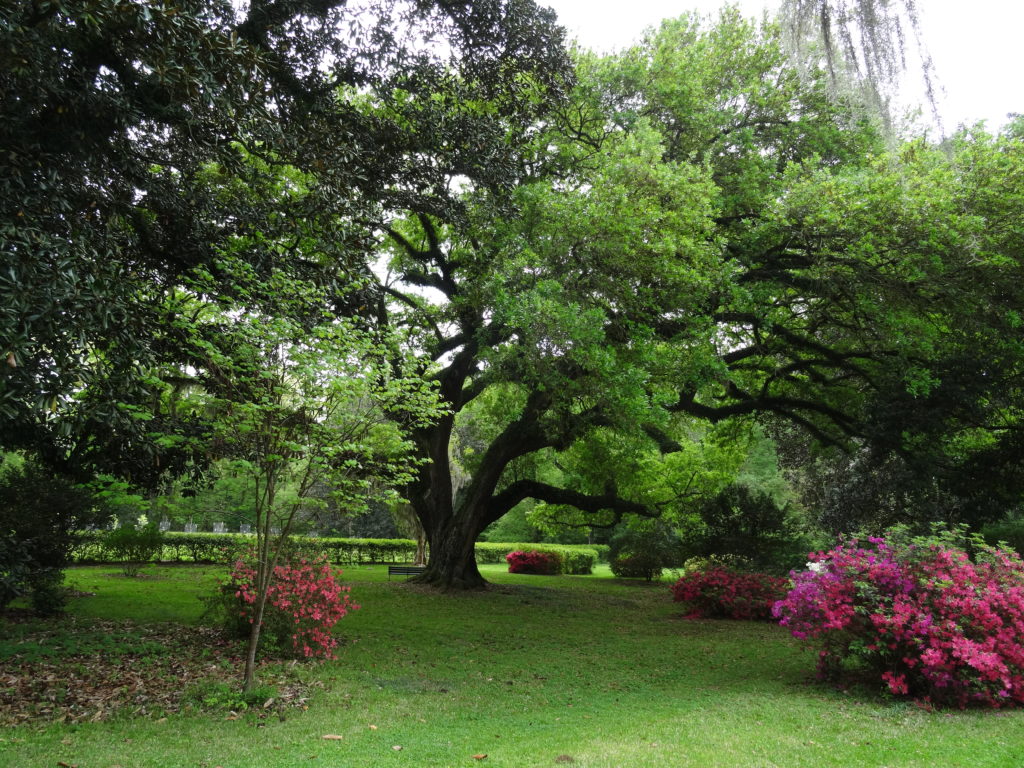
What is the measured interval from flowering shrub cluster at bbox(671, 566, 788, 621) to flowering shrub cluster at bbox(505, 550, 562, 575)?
444 inches

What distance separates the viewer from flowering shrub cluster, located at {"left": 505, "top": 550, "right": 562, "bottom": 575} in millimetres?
24344

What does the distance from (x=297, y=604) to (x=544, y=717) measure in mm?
3403

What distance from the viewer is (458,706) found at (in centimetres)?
608

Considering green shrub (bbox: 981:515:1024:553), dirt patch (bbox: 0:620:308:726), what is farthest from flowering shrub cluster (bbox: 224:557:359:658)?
green shrub (bbox: 981:515:1024:553)

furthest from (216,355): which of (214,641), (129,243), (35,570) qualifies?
(35,570)

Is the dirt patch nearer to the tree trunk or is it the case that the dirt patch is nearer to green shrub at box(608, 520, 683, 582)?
the tree trunk

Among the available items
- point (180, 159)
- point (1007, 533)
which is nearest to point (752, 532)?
point (1007, 533)

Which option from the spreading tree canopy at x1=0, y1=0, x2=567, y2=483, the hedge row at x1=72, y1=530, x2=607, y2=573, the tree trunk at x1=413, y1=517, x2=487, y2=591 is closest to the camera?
the spreading tree canopy at x1=0, y1=0, x2=567, y2=483

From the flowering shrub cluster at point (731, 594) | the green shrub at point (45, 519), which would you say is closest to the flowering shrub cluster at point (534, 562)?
the flowering shrub cluster at point (731, 594)

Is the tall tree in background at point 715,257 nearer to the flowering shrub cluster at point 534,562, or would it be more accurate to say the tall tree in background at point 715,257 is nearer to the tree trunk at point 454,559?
the tree trunk at point 454,559

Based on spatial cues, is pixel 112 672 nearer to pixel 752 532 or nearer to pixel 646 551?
pixel 752 532

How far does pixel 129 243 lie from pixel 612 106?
28.6ft

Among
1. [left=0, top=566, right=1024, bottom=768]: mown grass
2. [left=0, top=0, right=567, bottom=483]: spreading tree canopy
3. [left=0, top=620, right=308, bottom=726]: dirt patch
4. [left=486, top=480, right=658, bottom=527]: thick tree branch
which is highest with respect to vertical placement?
[left=0, top=0, right=567, bottom=483]: spreading tree canopy

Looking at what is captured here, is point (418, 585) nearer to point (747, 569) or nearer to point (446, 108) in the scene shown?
point (747, 569)
